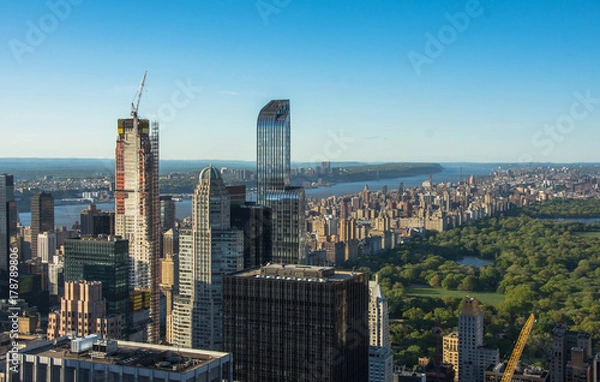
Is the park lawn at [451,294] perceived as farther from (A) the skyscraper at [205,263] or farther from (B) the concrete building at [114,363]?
(B) the concrete building at [114,363]

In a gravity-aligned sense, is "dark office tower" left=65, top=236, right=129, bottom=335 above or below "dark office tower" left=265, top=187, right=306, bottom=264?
below

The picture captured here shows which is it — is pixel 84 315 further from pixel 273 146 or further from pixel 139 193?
pixel 139 193

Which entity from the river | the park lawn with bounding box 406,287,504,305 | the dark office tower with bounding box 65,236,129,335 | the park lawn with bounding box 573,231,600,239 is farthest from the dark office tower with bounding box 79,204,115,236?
the park lawn with bounding box 573,231,600,239

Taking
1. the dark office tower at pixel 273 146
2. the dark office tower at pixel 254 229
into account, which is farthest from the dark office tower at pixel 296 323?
the dark office tower at pixel 273 146

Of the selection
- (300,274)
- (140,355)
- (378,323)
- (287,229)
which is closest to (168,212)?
(287,229)

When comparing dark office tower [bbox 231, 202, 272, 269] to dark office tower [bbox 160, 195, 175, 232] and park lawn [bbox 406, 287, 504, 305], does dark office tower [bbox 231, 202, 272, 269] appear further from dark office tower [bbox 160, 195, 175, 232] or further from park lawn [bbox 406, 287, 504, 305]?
dark office tower [bbox 160, 195, 175, 232]

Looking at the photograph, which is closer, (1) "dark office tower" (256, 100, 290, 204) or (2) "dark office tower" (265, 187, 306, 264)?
(2) "dark office tower" (265, 187, 306, 264)
